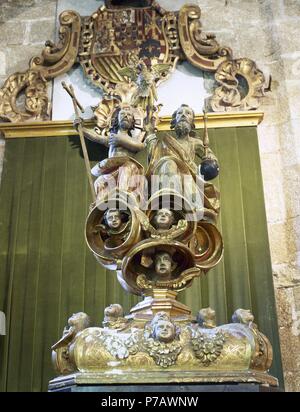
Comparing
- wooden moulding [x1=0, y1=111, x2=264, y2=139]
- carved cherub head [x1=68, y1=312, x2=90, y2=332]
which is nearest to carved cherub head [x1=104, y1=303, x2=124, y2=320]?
carved cherub head [x1=68, y1=312, x2=90, y2=332]

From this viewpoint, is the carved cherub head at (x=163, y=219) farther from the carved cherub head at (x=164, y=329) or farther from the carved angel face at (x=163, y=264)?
the carved cherub head at (x=164, y=329)

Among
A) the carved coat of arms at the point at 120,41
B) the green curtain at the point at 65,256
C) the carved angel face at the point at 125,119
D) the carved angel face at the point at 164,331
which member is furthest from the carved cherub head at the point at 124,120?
the carved angel face at the point at 164,331

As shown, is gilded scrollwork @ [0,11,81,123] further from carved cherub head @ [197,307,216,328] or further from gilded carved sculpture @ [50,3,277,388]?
carved cherub head @ [197,307,216,328]

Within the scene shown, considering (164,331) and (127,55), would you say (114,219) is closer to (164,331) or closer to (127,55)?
(164,331)

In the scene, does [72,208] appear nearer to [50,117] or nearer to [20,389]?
[50,117]

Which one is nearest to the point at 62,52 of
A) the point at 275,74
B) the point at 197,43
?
the point at 197,43

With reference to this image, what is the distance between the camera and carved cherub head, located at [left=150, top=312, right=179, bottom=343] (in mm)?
2682

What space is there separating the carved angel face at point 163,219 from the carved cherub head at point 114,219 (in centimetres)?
21

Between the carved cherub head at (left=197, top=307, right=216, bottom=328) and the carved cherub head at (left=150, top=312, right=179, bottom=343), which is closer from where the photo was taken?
the carved cherub head at (left=150, top=312, right=179, bottom=343)

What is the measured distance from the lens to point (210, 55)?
224 inches

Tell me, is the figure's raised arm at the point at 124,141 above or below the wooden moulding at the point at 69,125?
below

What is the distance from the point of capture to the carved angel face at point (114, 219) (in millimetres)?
3203

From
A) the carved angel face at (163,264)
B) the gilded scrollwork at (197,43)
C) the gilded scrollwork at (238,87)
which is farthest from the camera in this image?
the gilded scrollwork at (197,43)
